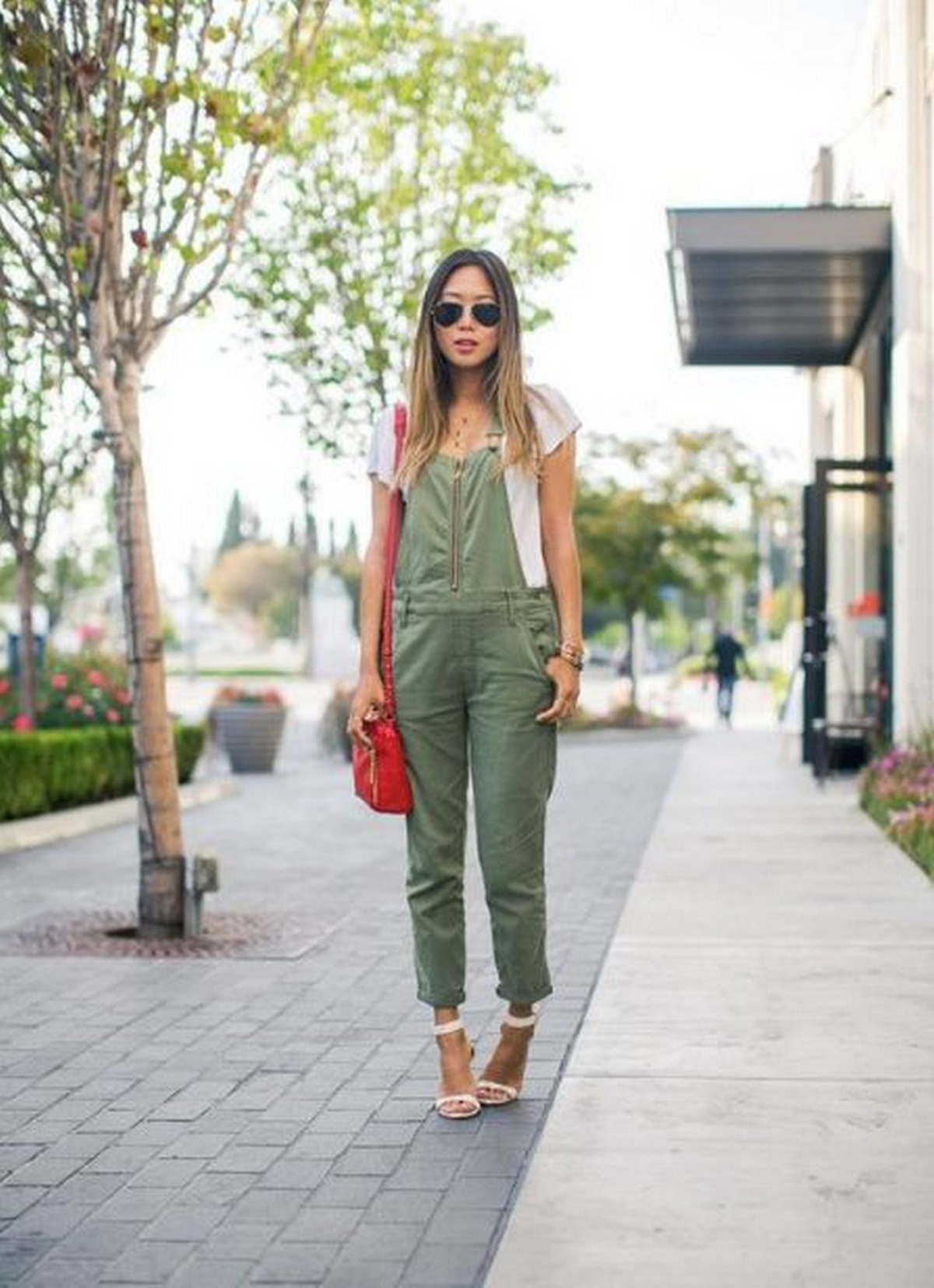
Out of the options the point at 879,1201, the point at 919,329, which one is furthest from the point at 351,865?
the point at 879,1201

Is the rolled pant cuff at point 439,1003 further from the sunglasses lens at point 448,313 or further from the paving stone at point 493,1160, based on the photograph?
the sunglasses lens at point 448,313

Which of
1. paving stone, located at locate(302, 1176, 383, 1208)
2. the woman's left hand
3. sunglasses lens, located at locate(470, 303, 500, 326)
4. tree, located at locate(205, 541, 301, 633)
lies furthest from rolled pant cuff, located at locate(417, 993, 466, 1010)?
tree, located at locate(205, 541, 301, 633)

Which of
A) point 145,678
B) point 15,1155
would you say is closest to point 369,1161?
point 15,1155

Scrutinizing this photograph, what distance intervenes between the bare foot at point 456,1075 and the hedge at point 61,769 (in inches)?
348

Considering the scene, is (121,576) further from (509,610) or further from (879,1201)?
(879,1201)

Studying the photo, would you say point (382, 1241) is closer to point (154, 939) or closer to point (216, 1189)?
point (216, 1189)

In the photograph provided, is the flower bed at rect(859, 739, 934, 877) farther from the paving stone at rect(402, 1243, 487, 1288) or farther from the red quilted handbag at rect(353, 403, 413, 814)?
the paving stone at rect(402, 1243, 487, 1288)

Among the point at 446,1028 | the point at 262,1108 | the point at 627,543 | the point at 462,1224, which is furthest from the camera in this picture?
the point at 627,543

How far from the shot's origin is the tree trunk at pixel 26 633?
1834 cm

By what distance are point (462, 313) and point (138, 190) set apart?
4406 millimetres

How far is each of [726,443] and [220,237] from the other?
1146 inches

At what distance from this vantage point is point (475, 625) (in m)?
5.61

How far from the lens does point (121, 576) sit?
9.72m

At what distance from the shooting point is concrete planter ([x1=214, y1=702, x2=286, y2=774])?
Result: 79.8ft
